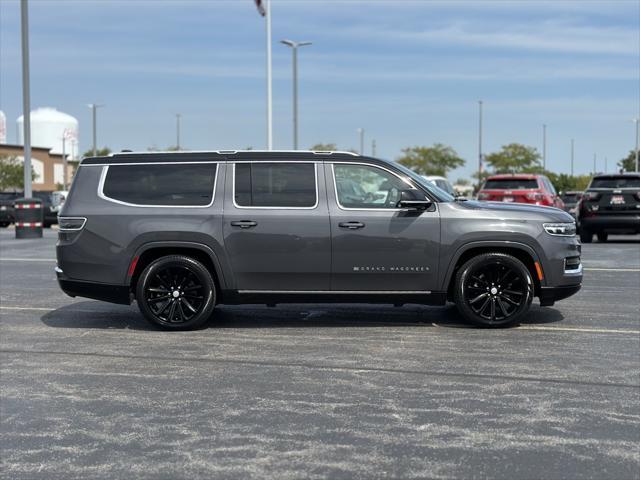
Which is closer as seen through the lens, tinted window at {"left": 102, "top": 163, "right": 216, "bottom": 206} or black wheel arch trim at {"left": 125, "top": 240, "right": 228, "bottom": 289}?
black wheel arch trim at {"left": 125, "top": 240, "right": 228, "bottom": 289}

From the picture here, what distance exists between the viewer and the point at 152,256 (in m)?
8.45

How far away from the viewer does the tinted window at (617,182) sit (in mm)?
19594

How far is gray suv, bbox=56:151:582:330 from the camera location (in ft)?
26.8

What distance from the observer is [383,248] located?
8.16m

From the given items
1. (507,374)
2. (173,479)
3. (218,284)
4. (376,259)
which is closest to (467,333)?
(376,259)

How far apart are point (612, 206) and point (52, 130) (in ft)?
367

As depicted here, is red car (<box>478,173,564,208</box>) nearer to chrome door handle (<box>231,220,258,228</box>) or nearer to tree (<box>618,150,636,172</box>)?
chrome door handle (<box>231,220,258,228</box>)

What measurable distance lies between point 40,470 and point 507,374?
3.56 m

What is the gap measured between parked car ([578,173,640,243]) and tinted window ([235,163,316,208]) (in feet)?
42.5

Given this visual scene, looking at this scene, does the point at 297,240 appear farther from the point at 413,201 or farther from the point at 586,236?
the point at 586,236

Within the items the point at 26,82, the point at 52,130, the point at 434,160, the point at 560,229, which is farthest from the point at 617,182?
the point at 52,130

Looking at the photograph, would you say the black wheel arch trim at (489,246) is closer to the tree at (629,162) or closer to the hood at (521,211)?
the hood at (521,211)

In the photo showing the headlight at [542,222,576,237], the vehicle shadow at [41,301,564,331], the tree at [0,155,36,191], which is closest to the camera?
the headlight at [542,222,576,237]

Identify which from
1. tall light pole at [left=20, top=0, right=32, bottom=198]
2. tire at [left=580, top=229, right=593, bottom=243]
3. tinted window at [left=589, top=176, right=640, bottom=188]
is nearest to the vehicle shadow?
tire at [left=580, top=229, right=593, bottom=243]
